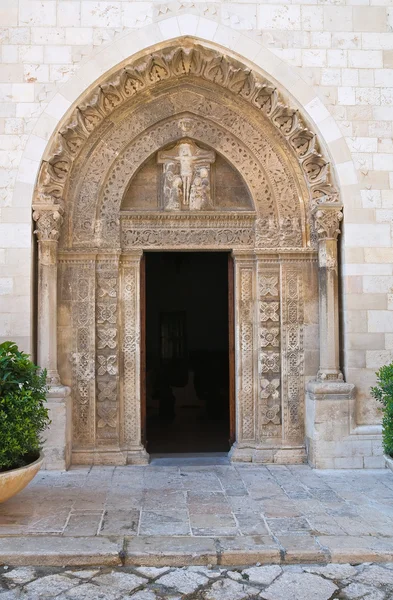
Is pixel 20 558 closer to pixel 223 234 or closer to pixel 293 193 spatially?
pixel 223 234

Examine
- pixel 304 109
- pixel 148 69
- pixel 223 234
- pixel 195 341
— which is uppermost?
pixel 148 69

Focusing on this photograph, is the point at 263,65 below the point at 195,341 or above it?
above

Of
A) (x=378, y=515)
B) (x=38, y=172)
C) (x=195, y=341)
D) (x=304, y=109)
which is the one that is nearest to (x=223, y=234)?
(x=304, y=109)

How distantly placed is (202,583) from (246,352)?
A: 366cm

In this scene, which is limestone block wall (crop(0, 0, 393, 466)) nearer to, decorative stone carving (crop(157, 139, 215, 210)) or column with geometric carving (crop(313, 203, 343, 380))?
column with geometric carving (crop(313, 203, 343, 380))

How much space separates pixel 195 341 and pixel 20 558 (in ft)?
30.3

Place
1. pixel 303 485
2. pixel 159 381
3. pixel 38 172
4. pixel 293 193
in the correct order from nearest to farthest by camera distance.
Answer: pixel 303 485 → pixel 38 172 → pixel 293 193 → pixel 159 381

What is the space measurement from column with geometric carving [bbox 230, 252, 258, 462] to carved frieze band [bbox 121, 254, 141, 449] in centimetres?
126

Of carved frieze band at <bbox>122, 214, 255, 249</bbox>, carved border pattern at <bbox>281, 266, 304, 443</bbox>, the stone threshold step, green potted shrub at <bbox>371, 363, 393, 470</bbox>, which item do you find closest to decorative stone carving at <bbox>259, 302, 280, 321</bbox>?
carved border pattern at <bbox>281, 266, 304, 443</bbox>

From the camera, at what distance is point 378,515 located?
5.13 m

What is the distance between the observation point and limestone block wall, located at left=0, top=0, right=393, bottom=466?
22.4ft

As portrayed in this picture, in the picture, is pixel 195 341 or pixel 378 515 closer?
pixel 378 515

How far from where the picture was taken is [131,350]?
7.27 meters

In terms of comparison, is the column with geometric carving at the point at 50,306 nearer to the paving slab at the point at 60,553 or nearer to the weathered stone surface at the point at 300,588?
the paving slab at the point at 60,553
